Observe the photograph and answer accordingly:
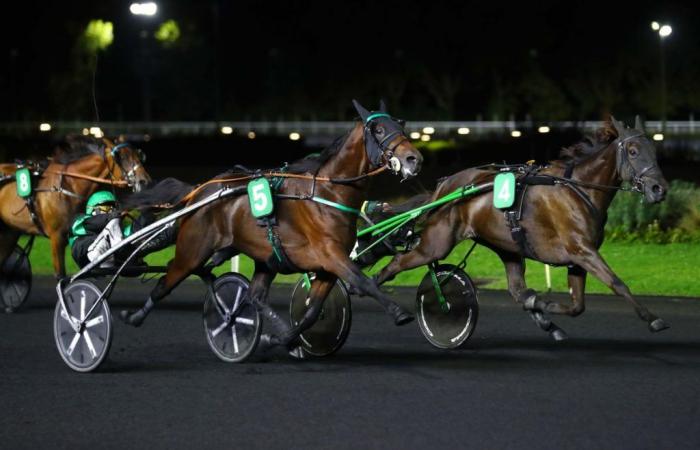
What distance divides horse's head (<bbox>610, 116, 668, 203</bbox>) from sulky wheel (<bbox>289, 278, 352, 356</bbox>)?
2.35 metres

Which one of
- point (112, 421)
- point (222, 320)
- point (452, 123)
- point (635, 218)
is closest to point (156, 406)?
point (112, 421)

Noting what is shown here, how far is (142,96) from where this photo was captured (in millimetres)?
64562

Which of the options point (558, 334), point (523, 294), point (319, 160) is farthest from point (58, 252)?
point (558, 334)

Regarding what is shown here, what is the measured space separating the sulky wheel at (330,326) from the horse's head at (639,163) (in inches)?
92.7

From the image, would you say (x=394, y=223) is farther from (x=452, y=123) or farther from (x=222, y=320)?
(x=452, y=123)

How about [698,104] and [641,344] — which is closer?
[641,344]

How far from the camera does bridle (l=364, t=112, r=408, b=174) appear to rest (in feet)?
30.3

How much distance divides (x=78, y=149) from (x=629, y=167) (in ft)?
21.7

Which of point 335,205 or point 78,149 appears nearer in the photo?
point 335,205

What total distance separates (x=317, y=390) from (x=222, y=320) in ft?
4.98

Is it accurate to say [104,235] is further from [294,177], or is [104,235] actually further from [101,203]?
[294,177]

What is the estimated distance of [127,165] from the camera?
1359 cm

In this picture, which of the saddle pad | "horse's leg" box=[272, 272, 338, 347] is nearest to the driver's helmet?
the saddle pad

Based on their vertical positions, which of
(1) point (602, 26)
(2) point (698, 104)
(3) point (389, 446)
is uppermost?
(1) point (602, 26)
